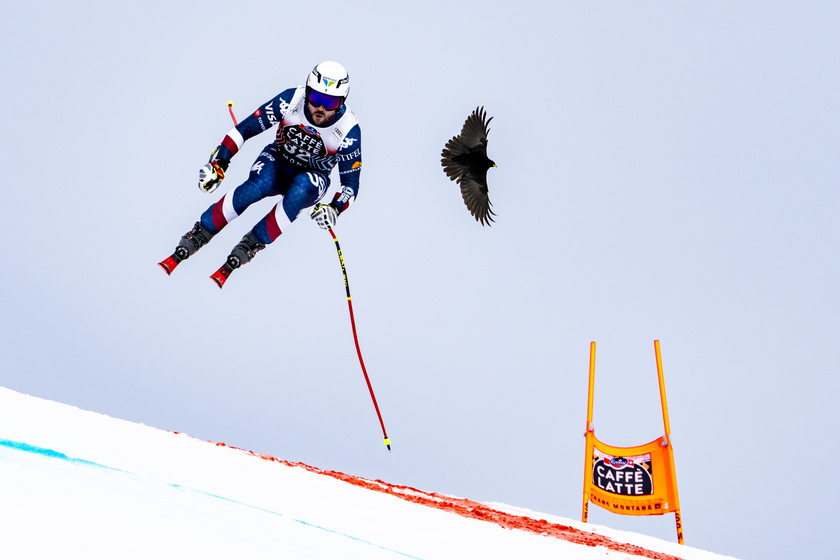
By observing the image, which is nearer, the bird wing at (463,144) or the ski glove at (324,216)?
the ski glove at (324,216)

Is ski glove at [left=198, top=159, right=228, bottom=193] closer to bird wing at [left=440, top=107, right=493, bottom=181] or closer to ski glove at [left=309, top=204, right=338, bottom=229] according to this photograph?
ski glove at [left=309, top=204, right=338, bottom=229]

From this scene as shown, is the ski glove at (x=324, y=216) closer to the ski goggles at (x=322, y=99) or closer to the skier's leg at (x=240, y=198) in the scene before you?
the skier's leg at (x=240, y=198)

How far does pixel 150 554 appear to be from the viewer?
3.29 metres

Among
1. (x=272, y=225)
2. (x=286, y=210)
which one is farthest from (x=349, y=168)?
(x=272, y=225)

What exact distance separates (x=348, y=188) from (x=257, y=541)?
13.0 ft

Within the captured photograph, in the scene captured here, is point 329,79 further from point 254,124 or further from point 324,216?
point 324,216

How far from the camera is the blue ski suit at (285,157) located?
22.5ft

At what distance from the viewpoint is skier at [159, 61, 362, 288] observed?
22.3ft

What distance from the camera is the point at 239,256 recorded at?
6891mm

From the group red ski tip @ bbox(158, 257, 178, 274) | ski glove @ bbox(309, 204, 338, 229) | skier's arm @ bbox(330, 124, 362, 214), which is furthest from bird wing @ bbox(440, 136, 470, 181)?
red ski tip @ bbox(158, 257, 178, 274)

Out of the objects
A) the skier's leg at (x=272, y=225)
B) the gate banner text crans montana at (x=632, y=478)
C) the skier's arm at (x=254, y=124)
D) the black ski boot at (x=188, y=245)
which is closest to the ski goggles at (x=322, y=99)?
the skier's arm at (x=254, y=124)

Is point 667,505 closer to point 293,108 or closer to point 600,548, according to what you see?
point 600,548

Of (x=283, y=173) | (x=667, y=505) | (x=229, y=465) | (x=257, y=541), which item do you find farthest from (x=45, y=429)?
→ (x=667, y=505)

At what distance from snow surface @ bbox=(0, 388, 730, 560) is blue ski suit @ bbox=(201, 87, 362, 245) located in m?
1.94
